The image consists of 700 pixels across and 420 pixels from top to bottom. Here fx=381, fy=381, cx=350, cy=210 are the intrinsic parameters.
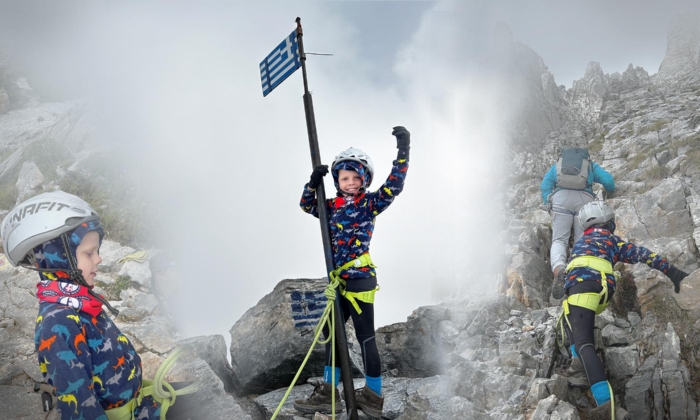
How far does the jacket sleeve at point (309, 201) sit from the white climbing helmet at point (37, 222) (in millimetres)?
2416

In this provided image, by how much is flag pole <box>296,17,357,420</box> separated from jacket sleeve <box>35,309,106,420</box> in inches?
96.9

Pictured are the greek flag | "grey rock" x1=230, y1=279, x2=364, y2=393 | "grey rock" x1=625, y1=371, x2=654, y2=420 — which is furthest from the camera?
"grey rock" x1=230, y1=279, x2=364, y2=393

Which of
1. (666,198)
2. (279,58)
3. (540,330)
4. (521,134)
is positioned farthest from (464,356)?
(521,134)

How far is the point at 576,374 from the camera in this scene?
4984 millimetres

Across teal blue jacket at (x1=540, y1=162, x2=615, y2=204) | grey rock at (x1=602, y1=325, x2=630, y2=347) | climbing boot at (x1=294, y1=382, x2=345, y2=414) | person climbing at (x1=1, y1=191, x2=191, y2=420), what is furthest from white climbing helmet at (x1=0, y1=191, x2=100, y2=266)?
teal blue jacket at (x1=540, y1=162, x2=615, y2=204)

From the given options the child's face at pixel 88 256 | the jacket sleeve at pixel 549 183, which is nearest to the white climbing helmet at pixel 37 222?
the child's face at pixel 88 256

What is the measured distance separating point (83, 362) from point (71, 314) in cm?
30

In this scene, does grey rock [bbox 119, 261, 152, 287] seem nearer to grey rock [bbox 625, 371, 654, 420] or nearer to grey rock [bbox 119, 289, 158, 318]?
grey rock [bbox 119, 289, 158, 318]

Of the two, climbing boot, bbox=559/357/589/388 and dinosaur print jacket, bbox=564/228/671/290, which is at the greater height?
dinosaur print jacket, bbox=564/228/671/290

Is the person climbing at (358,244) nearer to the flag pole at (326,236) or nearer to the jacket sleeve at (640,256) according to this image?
the flag pole at (326,236)

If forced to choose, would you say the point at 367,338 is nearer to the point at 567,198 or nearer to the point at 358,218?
the point at 358,218

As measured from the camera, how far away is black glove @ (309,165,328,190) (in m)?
4.35

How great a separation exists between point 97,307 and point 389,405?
3737mm

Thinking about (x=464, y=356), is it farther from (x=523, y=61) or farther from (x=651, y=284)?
(x=523, y=61)
